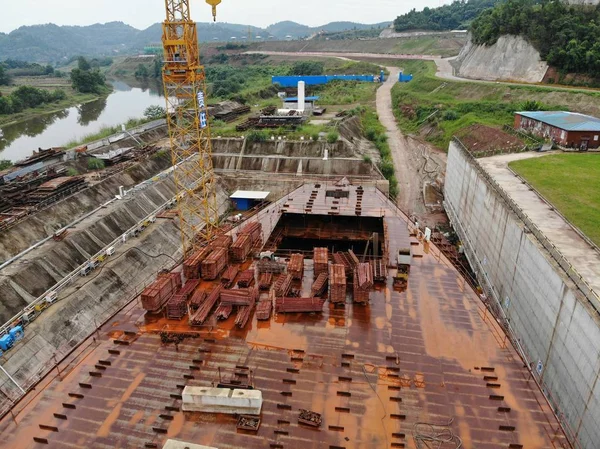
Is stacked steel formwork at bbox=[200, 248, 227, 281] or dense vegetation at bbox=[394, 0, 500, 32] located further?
dense vegetation at bbox=[394, 0, 500, 32]

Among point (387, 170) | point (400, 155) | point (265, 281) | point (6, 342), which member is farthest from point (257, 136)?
point (6, 342)

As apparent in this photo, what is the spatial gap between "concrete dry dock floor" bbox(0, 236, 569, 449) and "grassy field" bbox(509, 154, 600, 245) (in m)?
9.22

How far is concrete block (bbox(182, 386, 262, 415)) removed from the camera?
1251cm

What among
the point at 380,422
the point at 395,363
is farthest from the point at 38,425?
the point at 395,363

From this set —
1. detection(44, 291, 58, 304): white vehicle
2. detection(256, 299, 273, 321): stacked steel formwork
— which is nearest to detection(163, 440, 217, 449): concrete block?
detection(256, 299, 273, 321): stacked steel formwork

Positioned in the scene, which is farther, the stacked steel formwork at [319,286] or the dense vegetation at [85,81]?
the dense vegetation at [85,81]

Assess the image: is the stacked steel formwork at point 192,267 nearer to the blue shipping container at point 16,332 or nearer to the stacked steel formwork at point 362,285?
the stacked steel formwork at point 362,285

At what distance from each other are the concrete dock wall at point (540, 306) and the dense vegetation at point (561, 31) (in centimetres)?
3504

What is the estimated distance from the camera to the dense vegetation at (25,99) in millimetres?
75062

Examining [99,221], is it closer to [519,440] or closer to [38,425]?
[38,425]

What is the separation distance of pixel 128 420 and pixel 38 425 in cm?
262

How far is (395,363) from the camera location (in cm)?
1469

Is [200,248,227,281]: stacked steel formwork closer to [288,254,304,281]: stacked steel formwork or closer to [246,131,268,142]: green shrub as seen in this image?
[288,254,304,281]: stacked steel formwork

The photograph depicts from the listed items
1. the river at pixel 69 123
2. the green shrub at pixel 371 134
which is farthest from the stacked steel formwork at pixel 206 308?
the river at pixel 69 123
